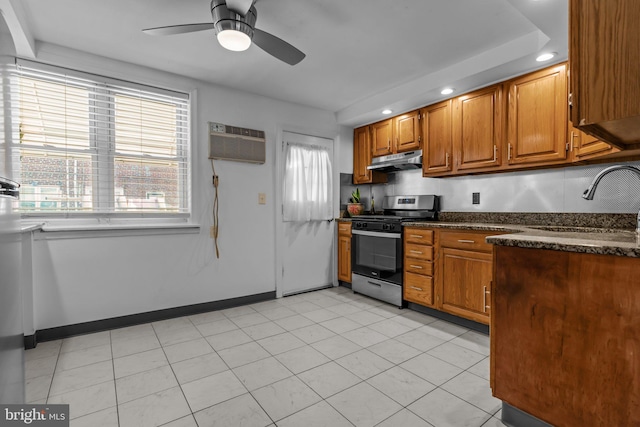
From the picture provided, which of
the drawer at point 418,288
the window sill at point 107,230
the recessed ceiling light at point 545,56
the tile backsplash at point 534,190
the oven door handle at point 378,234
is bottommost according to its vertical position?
the drawer at point 418,288

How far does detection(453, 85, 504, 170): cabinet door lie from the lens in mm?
2844

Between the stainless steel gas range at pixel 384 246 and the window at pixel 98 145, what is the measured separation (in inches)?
79.6

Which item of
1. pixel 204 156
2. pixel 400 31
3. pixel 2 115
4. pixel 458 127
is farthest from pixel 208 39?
pixel 458 127

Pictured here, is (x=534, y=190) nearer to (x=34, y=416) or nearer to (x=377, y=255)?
(x=377, y=255)

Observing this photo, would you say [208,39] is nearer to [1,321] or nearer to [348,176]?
[1,321]

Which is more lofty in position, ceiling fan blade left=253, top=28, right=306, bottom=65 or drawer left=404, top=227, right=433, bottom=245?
ceiling fan blade left=253, top=28, right=306, bottom=65

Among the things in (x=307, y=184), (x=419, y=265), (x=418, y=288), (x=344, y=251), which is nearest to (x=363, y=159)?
(x=307, y=184)

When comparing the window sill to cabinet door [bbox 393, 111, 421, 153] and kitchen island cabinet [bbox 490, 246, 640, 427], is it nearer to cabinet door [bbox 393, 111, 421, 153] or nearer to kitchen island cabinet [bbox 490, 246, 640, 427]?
cabinet door [bbox 393, 111, 421, 153]

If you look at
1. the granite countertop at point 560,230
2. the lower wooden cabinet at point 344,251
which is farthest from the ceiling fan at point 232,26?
the lower wooden cabinet at point 344,251

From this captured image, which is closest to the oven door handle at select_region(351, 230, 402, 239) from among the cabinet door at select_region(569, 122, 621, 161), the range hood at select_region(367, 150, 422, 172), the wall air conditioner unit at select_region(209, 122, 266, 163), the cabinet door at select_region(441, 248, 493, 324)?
the cabinet door at select_region(441, 248, 493, 324)

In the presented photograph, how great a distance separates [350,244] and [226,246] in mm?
1566

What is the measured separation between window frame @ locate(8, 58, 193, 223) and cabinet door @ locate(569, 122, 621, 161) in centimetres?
334

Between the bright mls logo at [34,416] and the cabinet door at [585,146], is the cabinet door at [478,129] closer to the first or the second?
the cabinet door at [585,146]

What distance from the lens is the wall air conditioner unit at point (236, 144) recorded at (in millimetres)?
3252
